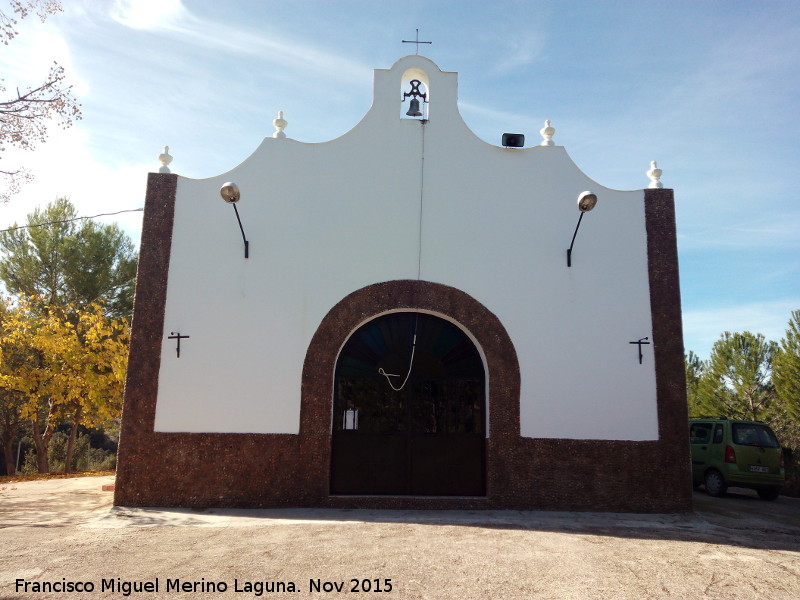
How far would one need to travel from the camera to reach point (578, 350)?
8516mm

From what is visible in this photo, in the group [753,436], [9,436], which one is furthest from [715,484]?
[9,436]

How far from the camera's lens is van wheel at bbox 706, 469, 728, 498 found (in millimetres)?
11278

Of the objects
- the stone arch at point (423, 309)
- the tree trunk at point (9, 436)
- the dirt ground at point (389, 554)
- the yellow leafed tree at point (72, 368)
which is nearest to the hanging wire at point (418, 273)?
the stone arch at point (423, 309)

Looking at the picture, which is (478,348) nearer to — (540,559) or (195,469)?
(540,559)

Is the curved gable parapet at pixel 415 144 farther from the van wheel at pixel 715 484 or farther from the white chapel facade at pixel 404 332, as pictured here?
the van wheel at pixel 715 484

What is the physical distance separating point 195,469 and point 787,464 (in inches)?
525

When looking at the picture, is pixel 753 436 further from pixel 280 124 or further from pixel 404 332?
pixel 280 124

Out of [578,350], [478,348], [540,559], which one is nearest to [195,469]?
[478,348]

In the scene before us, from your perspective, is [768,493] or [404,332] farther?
[768,493]

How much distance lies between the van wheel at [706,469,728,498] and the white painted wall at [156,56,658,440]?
4.20 meters

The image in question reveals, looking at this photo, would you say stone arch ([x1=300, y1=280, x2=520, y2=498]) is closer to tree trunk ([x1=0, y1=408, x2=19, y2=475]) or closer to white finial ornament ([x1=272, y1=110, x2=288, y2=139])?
white finial ornament ([x1=272, y1=110, x2=288, y2=139])

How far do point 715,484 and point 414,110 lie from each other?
29.6ft

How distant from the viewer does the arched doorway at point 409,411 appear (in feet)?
27.3

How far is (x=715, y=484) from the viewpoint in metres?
11.4
